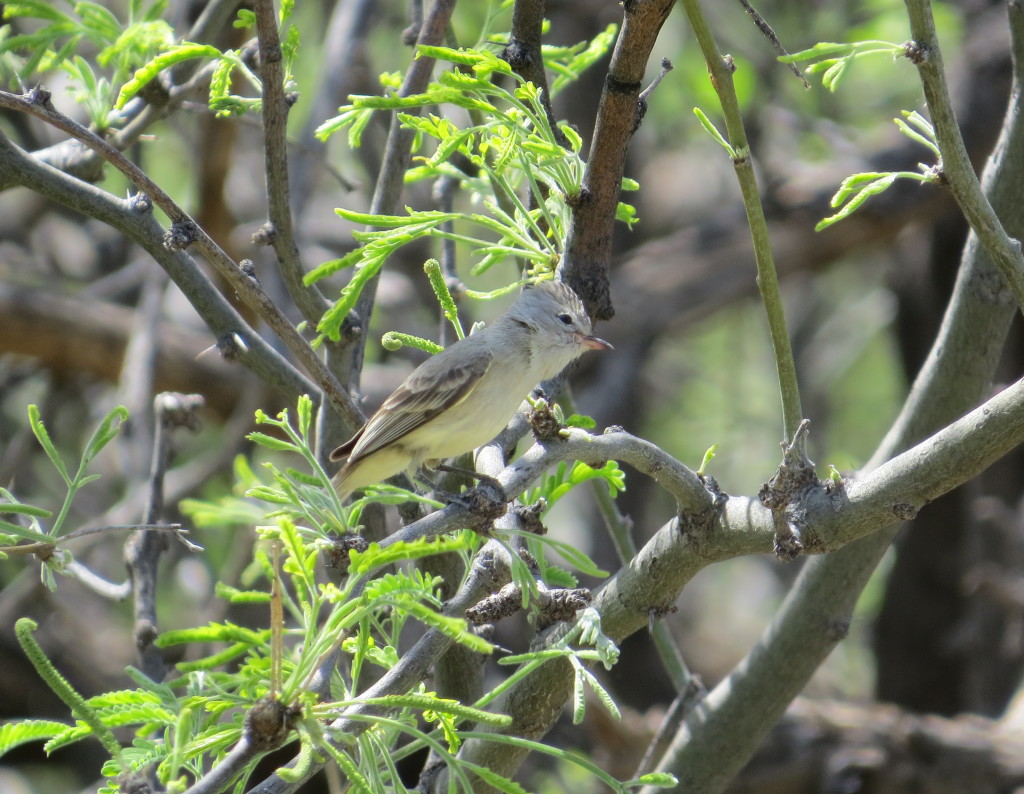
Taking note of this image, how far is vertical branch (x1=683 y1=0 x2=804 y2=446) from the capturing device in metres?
2.29

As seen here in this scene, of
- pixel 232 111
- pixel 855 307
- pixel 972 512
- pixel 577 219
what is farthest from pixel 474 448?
pixel 855 307

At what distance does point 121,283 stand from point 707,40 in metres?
5.53

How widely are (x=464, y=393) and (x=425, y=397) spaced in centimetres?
14

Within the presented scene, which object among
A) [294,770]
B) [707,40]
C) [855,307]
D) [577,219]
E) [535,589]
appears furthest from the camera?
[855,307]

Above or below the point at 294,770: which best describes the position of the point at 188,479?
below

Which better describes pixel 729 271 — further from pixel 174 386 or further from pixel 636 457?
pixel 636 457

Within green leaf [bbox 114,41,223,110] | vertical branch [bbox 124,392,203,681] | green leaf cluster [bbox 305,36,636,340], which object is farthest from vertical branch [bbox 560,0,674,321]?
vertical branch [bbox 124,392,203,681]

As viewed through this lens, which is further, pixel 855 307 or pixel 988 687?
pixel 855 307

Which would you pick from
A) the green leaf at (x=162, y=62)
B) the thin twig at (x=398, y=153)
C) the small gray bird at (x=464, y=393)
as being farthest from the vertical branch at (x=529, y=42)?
the green leaf at (x=162, y=62)

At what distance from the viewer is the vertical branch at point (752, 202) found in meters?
2.29

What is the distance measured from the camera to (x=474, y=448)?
135 inches

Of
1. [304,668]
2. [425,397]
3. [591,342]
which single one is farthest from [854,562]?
[304,668]

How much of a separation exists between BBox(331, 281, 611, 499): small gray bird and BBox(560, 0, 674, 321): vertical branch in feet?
0.37

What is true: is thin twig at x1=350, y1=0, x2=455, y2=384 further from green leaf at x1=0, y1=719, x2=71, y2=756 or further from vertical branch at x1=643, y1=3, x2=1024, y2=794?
vertical branch at x1=643, y1=3, x2=1024, y2=794
